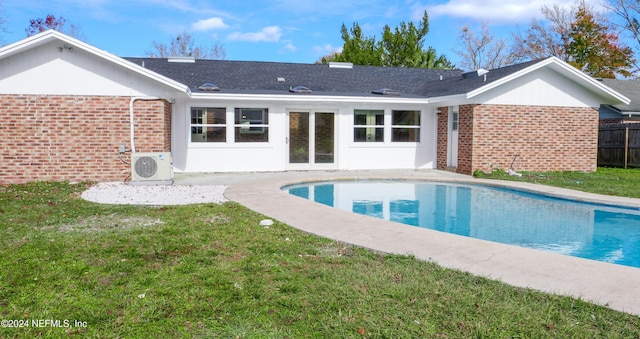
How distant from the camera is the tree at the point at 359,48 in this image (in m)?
30.8

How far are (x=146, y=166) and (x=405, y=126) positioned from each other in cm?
877

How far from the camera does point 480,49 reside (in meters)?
40.7

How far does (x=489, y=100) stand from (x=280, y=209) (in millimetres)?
9024

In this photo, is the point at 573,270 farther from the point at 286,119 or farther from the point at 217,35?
the point at 217,35

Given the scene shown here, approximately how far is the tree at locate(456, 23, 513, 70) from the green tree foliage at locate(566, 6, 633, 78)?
678 centimetres

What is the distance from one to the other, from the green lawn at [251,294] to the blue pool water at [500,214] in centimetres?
313

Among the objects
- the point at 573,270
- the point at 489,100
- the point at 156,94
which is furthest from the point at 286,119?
the point at 573,270

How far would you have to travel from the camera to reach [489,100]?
1435 centimetres

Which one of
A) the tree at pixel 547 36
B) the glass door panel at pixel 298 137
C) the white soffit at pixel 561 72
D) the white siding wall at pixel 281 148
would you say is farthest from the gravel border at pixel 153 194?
the tree at pixel 547 36

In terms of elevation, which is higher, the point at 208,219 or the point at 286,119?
the point at 286,119

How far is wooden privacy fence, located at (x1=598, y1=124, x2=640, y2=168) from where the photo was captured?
59.3 feet

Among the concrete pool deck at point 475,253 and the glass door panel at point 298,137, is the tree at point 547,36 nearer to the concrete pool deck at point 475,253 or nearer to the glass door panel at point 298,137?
the glass door panel at point 298,137

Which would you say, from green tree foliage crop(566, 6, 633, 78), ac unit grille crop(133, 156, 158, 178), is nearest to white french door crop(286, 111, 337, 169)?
ac unit grille crop(133, 156, 158, 178)

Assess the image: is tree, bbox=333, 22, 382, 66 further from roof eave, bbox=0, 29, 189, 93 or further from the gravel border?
the gravel border
